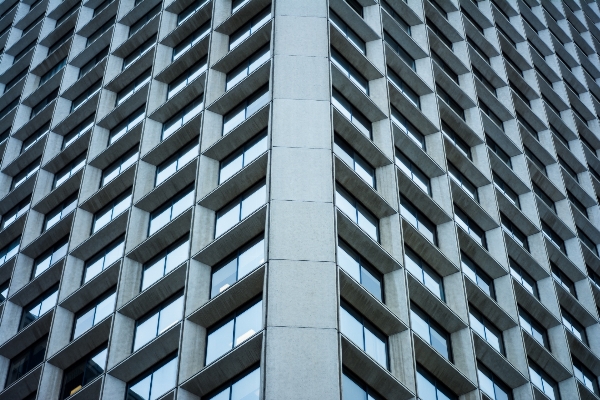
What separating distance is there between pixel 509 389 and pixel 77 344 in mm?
17621

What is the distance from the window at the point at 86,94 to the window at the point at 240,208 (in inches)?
717

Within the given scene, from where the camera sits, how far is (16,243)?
46.6m

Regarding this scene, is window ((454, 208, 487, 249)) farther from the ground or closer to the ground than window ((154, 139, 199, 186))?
closer to the ground

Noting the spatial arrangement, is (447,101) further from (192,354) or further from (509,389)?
(192,354)

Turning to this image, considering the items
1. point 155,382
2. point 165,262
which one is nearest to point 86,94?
point 165,262

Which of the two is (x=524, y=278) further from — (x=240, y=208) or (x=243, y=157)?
(x=240, y=208)

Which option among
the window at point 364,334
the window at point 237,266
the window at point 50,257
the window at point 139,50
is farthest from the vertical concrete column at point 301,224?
the window at point 50,257

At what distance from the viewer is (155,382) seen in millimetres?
33125

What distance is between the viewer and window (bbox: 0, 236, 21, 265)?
152ft

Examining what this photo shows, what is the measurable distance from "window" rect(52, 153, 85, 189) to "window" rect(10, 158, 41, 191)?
8.46 ft

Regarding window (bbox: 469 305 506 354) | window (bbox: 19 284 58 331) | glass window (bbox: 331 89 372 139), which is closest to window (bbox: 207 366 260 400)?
window (bbox: 469 305 506 354)

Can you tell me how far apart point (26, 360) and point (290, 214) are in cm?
1595

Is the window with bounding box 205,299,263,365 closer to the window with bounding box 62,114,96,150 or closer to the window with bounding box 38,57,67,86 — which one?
the window with bounding box 62,114,96,150

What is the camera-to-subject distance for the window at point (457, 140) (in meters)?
46.4
